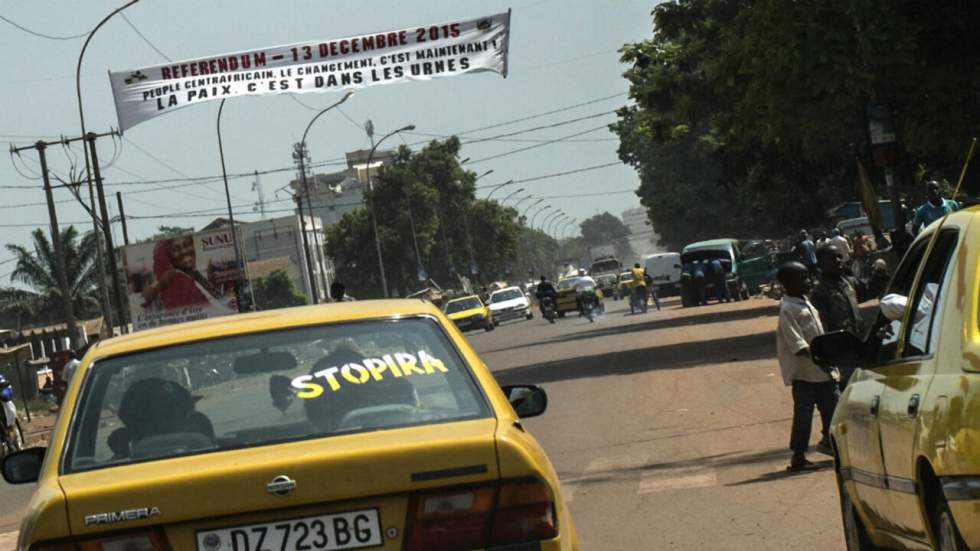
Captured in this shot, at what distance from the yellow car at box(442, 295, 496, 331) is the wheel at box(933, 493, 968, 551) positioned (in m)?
54.5

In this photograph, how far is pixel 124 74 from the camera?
85.3 ft

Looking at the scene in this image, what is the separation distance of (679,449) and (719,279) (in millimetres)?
40358

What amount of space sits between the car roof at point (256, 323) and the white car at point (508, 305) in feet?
195

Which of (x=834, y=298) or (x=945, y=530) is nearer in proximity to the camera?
(x=945, y=530)

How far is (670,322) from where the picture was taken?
4256cm

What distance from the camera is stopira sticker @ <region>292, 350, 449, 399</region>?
5520 millimetres

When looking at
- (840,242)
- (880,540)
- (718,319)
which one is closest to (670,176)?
(718,319)

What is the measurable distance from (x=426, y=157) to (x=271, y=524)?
108286 mm

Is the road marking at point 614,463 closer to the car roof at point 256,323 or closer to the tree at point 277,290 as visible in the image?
the car roof at point 256,323

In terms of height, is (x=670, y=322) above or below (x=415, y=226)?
below

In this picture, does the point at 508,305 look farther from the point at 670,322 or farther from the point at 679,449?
the point at 679,449

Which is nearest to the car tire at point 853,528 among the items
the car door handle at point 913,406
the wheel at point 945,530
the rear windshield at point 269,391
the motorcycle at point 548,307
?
the car door handle at point 913,406

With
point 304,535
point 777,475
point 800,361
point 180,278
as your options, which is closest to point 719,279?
point 180,278

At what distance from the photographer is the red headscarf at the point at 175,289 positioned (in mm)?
64312
